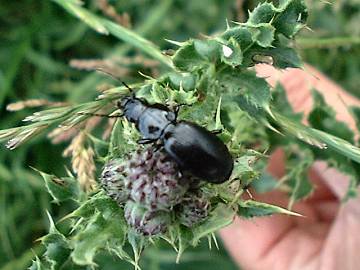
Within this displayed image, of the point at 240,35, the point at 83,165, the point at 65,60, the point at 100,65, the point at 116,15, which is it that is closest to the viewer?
the point at 240,35

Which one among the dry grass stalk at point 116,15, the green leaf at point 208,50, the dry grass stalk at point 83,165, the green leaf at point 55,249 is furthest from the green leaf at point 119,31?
the green leaf at point 55,249

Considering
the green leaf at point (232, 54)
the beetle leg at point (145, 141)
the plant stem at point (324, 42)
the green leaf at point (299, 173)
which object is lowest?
the green leaf at point (299, 173)

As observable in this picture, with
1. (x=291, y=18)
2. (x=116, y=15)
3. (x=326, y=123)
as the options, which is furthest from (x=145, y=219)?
(x=116, y=15)

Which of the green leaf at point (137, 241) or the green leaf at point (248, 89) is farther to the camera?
the green leaf at point (248, 89)

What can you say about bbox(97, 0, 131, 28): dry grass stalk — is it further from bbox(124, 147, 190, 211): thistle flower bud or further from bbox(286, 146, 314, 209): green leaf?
bbox(124, 147, 190, 211): thistle flower bud

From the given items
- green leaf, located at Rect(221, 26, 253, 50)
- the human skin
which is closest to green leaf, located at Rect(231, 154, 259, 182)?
green leaf, located at Rect(221, 26, 253, 50)

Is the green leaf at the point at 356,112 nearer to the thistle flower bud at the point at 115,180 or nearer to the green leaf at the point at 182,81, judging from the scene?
the green leaf at the point at 182,81

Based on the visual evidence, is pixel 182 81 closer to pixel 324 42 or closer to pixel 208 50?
pixel 208 50
